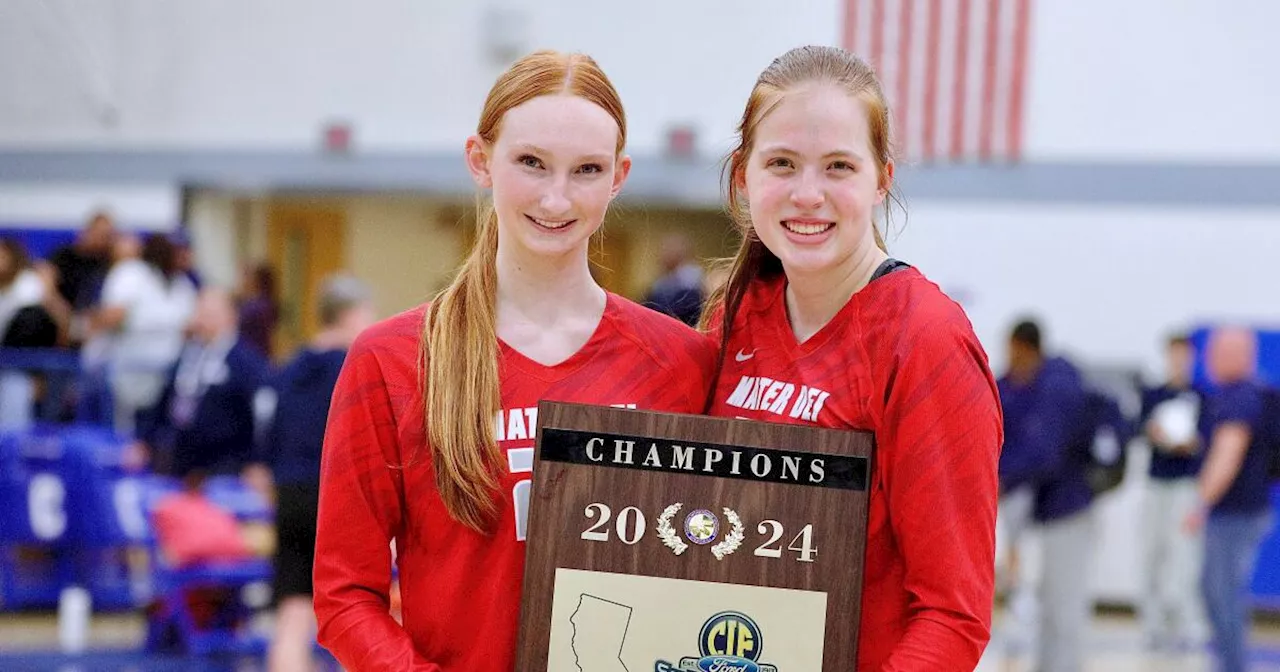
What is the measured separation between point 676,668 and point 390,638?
1.35 ft

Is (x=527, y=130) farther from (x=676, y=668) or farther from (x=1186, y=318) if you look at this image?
(x=1186, y=318)

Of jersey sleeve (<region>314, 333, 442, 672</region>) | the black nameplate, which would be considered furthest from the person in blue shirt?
jersey sleeve (<region>314, 333, 442, 672</region>)

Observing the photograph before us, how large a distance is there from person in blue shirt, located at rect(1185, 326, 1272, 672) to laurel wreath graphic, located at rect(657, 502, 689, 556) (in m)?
6.43

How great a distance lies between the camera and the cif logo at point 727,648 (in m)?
2.08

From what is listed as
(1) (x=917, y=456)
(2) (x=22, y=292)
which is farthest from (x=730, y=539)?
(2) (x=22, y=292)

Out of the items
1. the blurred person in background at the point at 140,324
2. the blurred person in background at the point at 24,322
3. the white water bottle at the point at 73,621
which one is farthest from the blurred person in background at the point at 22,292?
the white water bottle at the point at 73,621

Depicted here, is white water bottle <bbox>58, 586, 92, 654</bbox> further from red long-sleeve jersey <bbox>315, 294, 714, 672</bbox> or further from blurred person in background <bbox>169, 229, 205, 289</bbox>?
red long-sleeve jersey <bbox>315, 294, 714, 672</bbox>

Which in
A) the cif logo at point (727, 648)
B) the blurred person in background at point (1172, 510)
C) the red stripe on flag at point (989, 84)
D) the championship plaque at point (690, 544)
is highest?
the red stripe on flag at point (989, 84)

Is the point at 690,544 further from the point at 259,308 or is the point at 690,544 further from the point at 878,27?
the point at 878,27

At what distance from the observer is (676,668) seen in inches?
81.9

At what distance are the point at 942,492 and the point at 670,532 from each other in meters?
0.37

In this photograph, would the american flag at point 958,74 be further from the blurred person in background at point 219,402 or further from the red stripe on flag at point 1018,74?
the blurred person in background at point 219,402

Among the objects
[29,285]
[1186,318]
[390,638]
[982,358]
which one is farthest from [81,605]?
[1186,318]

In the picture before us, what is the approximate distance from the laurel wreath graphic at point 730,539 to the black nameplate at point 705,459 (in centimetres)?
5
